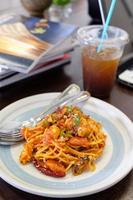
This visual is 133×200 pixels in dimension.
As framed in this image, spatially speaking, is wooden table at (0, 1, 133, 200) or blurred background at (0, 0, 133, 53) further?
blurred background at (0, 0, 133, 53)

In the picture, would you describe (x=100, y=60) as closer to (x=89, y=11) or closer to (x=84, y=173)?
(x=84, y=173)

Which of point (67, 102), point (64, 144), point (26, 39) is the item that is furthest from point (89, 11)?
point (64, 144)

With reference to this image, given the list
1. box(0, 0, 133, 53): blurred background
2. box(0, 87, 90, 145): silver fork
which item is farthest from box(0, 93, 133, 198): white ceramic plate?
box(0, 0, 133, 53): blurred background

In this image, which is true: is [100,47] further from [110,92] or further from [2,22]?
[2,22]

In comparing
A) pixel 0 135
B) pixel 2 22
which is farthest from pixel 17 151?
pixel 2 22

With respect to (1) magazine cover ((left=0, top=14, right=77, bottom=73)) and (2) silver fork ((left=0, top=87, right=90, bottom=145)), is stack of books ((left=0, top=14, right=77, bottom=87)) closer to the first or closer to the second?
(1) magazine cover ((left=0, top=14, right=77, bottom=73))
